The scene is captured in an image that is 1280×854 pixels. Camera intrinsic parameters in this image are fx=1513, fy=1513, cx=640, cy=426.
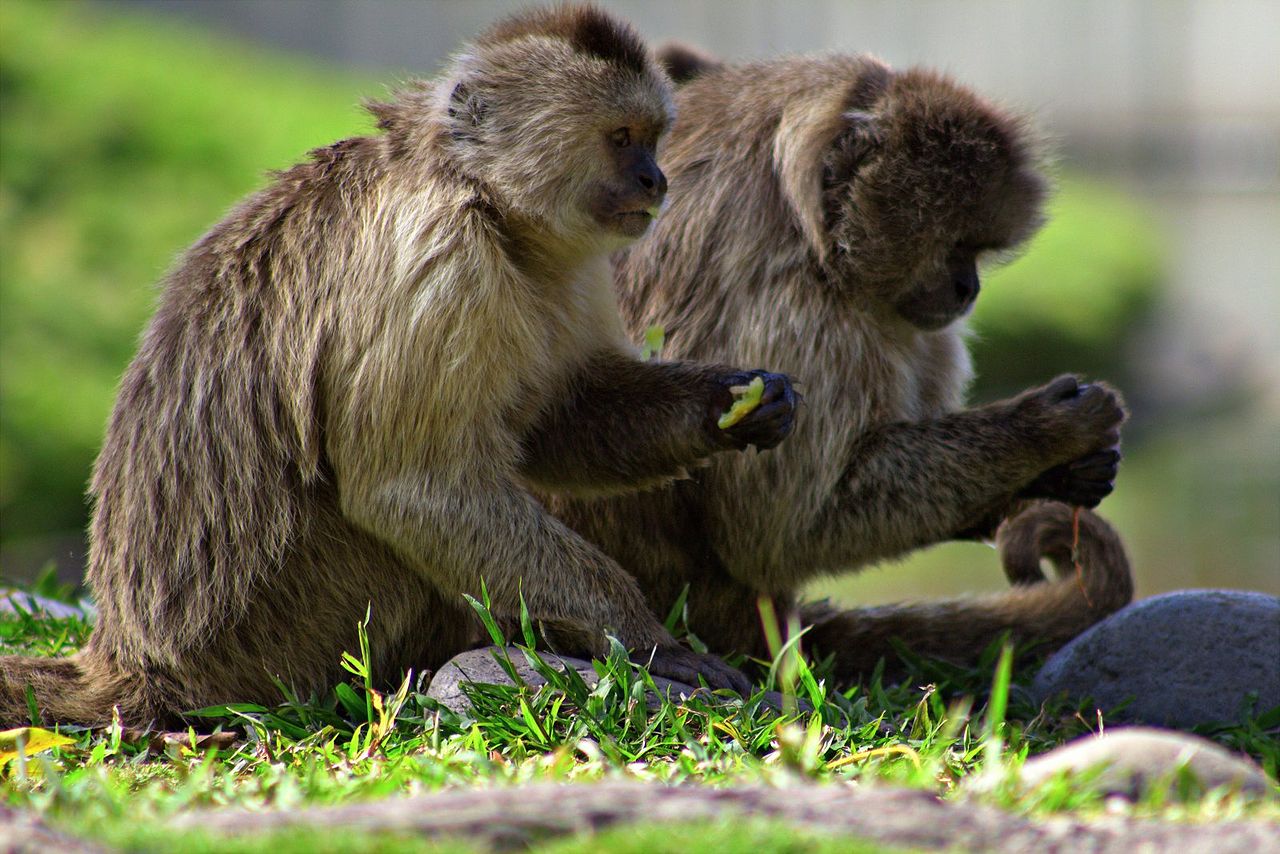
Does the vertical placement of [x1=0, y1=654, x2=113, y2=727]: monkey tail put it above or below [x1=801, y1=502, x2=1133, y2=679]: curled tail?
above

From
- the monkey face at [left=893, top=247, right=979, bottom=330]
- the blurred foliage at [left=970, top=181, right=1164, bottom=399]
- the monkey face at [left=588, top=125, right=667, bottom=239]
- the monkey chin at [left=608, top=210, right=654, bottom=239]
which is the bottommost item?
the blurred foliage at [left=970, top=181, right=1164, bottom=399]

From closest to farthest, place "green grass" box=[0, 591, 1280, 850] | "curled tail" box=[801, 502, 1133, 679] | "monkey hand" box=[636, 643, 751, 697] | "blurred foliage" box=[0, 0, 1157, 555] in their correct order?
"green grass" box=[0, 591, 1280, 850] → "monkey hand" box=[636, 643, 751, 697] → "curled tail" box=[801, 502, 1133, 679] → "blurred foliage" box=[0, 0, 1157, 555]

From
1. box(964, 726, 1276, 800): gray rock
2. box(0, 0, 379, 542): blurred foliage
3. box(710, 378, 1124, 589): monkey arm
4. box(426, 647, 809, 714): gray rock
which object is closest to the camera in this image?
box(964, 726, 1276, 800): gray rock

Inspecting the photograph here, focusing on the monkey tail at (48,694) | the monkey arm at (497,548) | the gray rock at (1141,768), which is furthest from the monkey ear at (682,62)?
the gray rock at (1141,768)

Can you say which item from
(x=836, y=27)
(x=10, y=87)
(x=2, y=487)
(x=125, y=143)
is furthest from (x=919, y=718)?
(x=836, y=27)

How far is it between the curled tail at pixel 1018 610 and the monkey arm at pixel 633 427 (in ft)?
3.26

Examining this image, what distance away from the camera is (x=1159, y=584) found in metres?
9.24

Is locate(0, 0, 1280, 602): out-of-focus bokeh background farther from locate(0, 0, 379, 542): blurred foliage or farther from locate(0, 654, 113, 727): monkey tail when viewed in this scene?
locate(0, 654, 113, 727): monkey tail

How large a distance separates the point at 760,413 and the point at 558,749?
104 centimetres

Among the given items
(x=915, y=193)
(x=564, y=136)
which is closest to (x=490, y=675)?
(x=564, y=136)

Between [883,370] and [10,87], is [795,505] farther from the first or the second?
[10,87]

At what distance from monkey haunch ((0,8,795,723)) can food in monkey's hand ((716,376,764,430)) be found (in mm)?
31

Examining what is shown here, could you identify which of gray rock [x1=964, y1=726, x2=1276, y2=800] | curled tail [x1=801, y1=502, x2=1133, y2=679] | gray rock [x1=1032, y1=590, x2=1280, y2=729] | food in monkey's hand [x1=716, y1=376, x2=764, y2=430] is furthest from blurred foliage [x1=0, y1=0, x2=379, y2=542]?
gray rock [x1=964, y1=726, x2=1276, y2=800]

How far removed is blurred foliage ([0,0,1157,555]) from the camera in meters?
9.72
